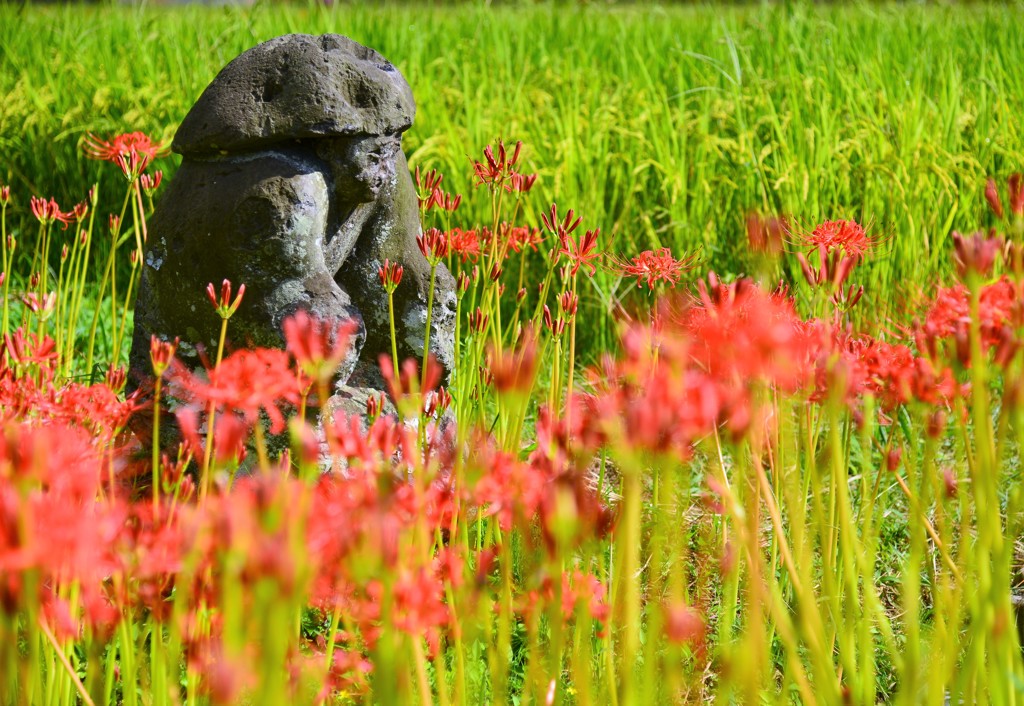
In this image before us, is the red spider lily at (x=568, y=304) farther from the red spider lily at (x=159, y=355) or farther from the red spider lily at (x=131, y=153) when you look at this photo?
the red spider lily at (x=131, y=153)

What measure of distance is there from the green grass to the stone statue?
1371 millimetres

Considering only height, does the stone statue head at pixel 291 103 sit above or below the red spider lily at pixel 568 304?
above

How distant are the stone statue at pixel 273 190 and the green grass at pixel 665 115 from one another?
137 cm

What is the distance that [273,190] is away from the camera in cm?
198

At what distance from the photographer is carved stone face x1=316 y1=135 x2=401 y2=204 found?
2070mm

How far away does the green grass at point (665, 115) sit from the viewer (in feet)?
11.6

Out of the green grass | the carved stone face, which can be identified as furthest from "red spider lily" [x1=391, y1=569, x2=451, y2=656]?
the green grass

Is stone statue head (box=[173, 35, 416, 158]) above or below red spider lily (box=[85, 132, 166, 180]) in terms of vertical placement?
above

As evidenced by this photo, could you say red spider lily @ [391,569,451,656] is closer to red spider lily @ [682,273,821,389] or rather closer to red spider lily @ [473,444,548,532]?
red spider lily @ [473,444,548,532]

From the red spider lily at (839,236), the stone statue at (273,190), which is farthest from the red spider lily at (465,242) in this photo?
the red spider lily at (839,236)

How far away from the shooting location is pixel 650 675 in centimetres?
91

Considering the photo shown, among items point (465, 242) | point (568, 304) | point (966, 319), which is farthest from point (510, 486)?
point (465, 242)

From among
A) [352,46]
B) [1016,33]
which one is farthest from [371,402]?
[1016,33]

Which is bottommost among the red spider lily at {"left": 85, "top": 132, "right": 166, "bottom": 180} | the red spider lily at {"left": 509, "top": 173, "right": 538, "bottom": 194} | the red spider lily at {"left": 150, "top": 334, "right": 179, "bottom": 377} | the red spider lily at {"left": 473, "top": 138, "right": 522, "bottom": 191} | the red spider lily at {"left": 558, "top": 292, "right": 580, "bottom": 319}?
the red spider lily at {"left": 558, "top": 292, "right": 580, "bottom": 319}
